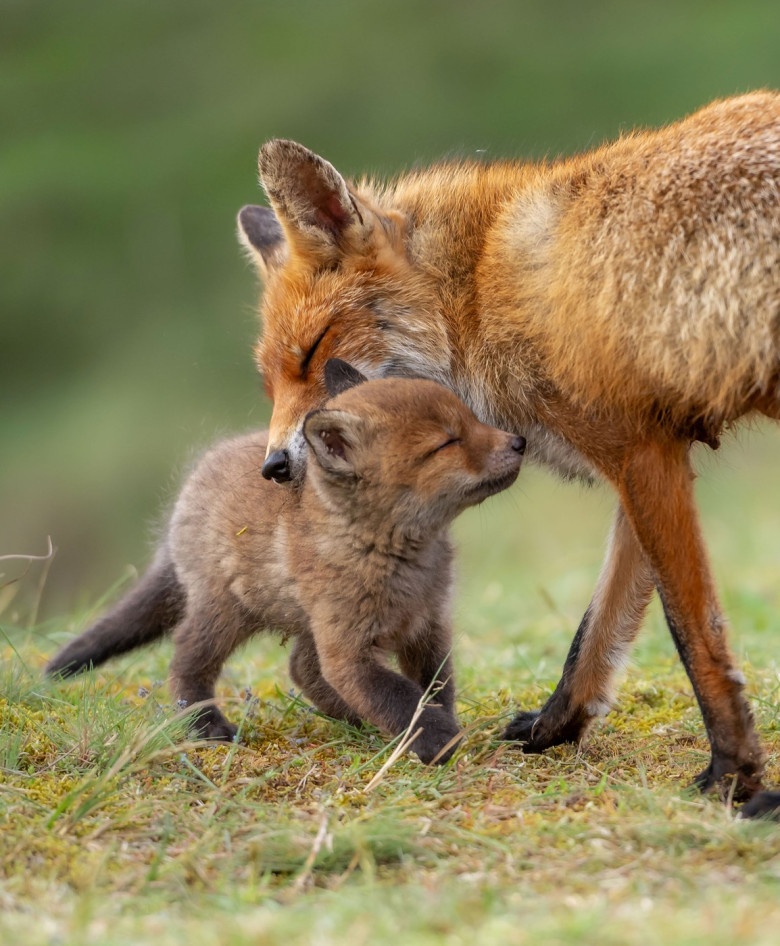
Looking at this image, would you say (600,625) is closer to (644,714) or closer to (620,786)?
(644,714)

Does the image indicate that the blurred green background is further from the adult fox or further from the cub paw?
the cub paw

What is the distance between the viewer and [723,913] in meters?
2.58

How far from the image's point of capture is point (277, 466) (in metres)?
4.64

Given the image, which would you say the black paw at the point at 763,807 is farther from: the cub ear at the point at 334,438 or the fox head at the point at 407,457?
the cub ear at the point at 334,438

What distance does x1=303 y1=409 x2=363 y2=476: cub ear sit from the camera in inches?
170

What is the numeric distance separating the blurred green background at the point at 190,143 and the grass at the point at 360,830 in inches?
281

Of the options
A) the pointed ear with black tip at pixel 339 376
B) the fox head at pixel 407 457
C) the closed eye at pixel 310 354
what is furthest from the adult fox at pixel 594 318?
the fox head at pixel 407 457

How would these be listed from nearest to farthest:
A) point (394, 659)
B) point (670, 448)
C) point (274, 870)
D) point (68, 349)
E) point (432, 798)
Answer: point (274, 870)
point (432, 798)
point (670, 448)
point (394, 659)
point (68, 349)

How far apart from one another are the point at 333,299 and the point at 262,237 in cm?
116

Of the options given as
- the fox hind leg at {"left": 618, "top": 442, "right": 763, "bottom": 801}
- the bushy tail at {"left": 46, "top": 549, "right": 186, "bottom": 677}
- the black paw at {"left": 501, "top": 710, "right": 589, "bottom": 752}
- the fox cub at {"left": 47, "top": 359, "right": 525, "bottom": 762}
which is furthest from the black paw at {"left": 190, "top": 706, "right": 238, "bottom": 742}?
the fox hind leg at {"left": 618, "top": 442, "right": 763, "bottom": 801}

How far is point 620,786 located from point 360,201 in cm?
269

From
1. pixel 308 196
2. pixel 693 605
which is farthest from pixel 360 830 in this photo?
pixel 308 196

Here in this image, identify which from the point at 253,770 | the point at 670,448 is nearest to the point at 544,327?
the point at 670,448

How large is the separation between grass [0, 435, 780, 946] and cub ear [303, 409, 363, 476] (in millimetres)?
1021
